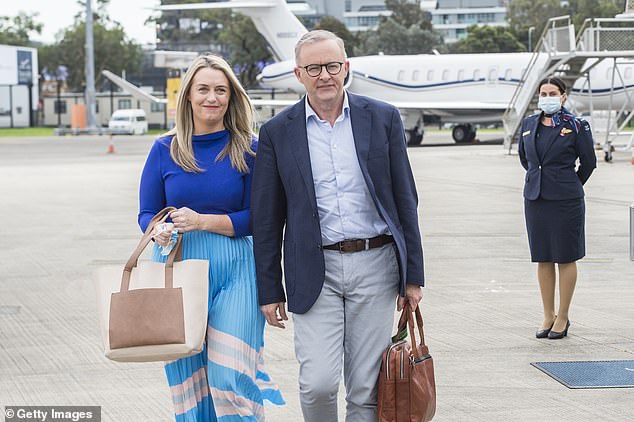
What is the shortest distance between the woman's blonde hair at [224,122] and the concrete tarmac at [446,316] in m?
1.79

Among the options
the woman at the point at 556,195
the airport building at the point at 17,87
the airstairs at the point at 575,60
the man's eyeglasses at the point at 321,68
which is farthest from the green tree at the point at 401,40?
the man's eyeglasses at the point at 321,68

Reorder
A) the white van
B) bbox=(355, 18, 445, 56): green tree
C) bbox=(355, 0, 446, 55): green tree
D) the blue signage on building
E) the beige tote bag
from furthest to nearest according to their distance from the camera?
bbox=(355, 18, 445, 56): green tree → bbox=(355, 0, 446, 55): green tree → the blue signage on building → the white van → the beige tote bag

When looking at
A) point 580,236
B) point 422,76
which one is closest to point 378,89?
point 422,76

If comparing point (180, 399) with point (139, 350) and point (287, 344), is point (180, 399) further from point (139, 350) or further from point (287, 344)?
point (287, 344)

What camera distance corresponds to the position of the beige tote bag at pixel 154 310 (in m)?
4.32

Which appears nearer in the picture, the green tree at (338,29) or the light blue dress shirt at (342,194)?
the light blue dress shirt at (342,194)

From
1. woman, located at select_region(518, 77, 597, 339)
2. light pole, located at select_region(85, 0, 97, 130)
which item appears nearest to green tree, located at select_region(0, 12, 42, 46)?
light pole, located at select_region(85, 0, 97, 130)

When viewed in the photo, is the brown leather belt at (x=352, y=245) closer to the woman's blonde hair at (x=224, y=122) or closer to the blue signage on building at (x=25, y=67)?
the woman's blonde hair at (x=224, y=122)

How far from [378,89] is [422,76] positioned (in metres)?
2.22

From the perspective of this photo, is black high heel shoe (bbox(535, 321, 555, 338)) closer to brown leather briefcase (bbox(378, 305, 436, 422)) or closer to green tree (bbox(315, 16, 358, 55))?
brown leather briefcase (bbox(378, 305, 436, 422))

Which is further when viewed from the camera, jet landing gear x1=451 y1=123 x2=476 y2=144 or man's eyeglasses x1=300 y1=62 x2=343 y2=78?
jet landing gear x1=451 y1=123 x2=476 y2=144

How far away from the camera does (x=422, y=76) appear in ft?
150

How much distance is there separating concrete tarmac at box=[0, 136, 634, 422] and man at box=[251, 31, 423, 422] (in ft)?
4.91

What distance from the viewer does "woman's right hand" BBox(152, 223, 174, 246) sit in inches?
176
